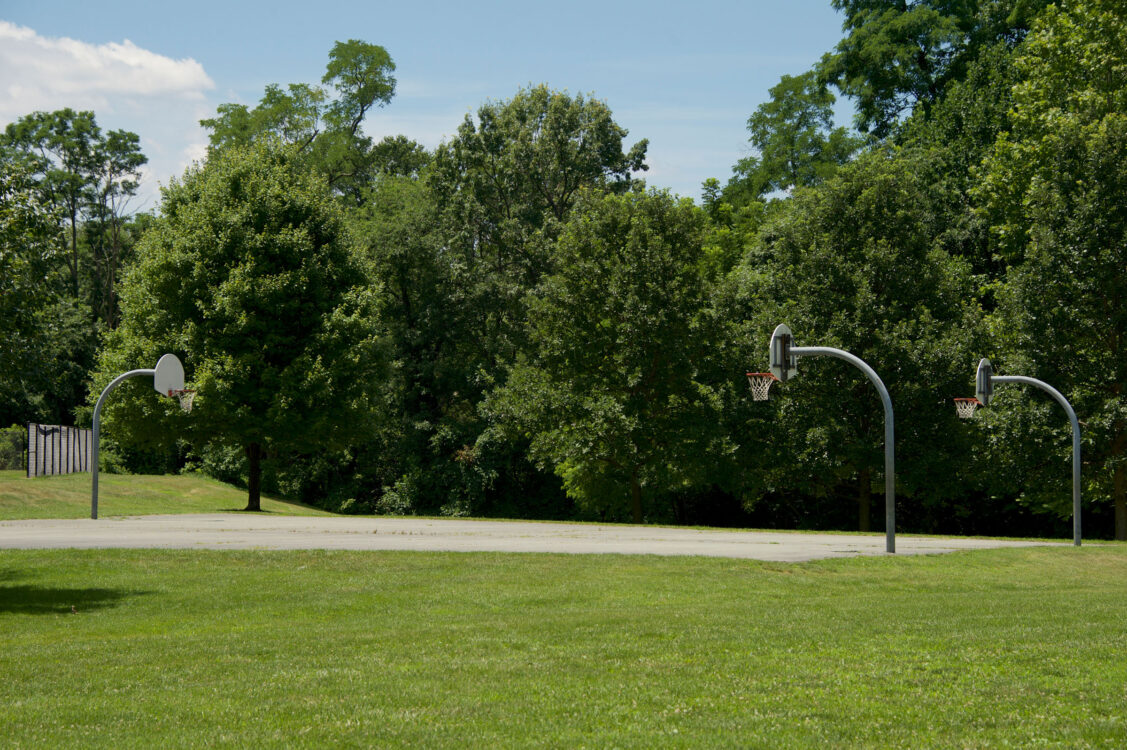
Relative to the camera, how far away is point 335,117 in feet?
218

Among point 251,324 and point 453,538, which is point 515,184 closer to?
point 251,324

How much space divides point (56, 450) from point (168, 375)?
16.2 m

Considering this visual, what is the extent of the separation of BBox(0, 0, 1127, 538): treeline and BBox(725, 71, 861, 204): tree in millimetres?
3022

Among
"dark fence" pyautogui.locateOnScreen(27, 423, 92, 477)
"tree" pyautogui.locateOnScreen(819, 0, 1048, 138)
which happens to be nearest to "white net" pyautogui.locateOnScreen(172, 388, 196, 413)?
"dark fence" pyautogui.locateOnScreen(27, 423, 92, 477)

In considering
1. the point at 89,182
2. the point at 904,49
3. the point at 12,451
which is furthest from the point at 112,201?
the point at 904,49

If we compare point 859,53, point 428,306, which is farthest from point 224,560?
point 859,53

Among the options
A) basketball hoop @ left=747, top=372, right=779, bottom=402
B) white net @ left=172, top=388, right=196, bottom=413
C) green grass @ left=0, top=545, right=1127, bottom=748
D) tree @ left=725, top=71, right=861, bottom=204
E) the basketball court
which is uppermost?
tree @ left=725, top=71, right=861, bottom=204

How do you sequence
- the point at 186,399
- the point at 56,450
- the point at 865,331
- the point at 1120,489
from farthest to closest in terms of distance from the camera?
the point at 56,450 → the point at 865,331 → the point at 186,399 → the point at 1120,489

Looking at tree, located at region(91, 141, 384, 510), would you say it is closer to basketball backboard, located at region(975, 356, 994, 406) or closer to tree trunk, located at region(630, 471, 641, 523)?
tree trunk, located at region(630, 471, 641, 523)

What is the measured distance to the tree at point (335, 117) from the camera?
64.6m

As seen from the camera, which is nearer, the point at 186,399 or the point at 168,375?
the point at 168,375

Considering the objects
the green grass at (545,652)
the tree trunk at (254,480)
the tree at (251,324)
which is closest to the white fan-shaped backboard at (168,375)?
the tree at (251,324)

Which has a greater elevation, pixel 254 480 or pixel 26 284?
pixel 26 284

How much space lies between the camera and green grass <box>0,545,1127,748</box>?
295 inches
